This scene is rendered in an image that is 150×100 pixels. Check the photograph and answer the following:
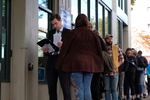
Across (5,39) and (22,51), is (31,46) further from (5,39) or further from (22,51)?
(5,39)

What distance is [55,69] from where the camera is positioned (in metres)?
8.86

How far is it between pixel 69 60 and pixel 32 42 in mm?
1949

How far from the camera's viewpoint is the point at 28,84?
9.80m

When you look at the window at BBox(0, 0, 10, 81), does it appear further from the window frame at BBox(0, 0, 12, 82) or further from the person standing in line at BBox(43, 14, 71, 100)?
the person standing in line at BBox(43, 14, 71, 100)

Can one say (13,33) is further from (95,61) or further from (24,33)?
(95,61)

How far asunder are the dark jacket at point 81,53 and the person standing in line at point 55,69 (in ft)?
1.48

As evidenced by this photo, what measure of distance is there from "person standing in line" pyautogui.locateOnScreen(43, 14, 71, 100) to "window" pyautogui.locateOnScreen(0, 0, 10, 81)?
0.87 metres

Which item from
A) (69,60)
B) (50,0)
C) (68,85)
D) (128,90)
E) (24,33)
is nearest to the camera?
(69,60)

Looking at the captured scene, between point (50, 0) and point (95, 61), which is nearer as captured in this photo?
point (95, 61)

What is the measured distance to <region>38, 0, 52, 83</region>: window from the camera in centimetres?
1085

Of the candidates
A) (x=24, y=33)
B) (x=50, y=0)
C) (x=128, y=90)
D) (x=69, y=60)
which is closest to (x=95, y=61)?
(x=69, y=60)

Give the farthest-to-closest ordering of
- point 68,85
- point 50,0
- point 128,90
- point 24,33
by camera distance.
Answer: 1. point 128,90
2. point 50,0
3. point 24,33
4. point 68,85

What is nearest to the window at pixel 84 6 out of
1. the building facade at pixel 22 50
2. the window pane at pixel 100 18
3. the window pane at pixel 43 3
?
the window pane at pixel 100 18

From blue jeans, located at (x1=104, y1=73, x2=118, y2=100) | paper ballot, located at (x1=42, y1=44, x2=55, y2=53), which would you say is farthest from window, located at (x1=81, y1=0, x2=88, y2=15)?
paper ballot, located at (x1=42, y1=44, x2=55, y2=53)
